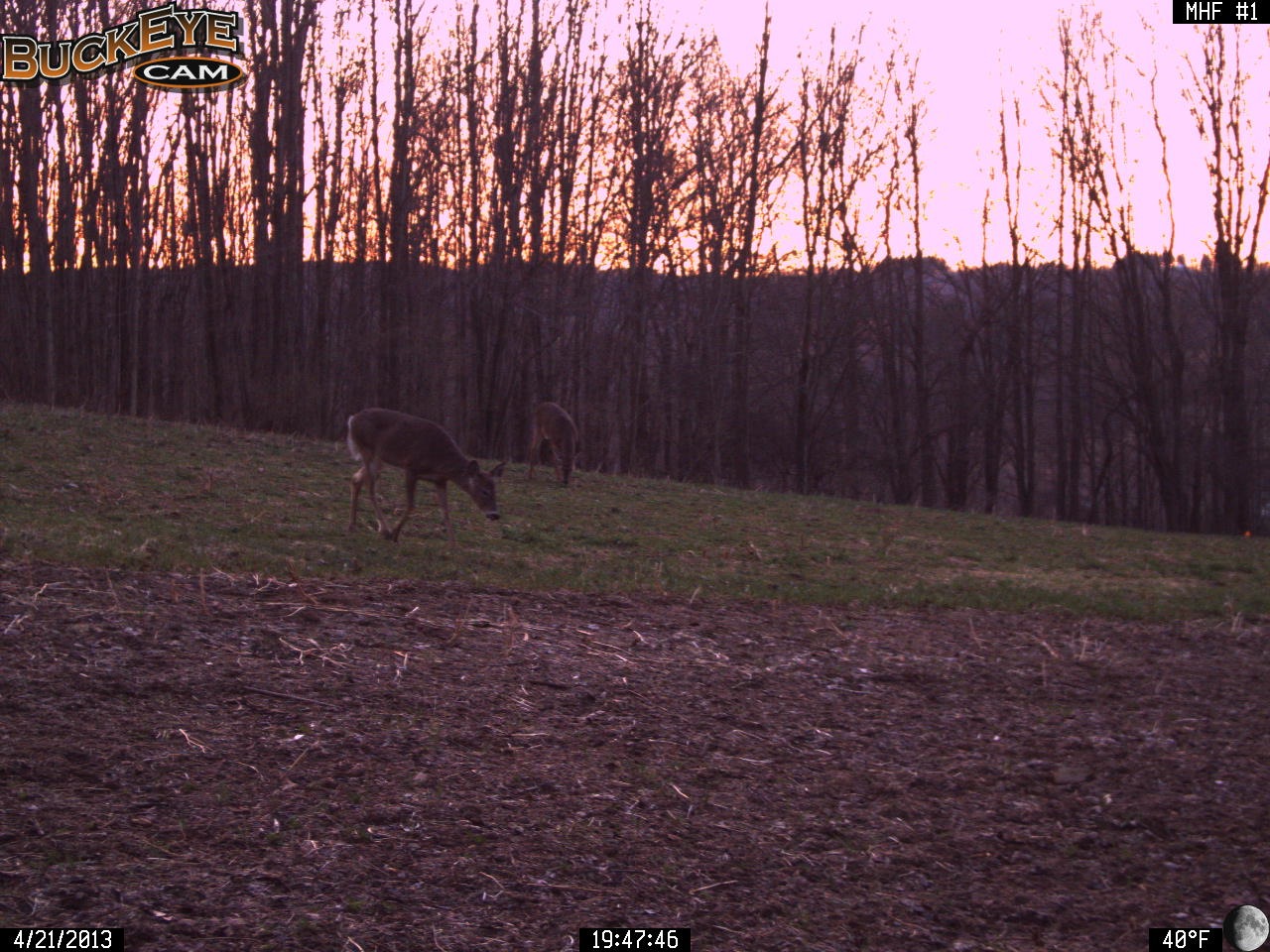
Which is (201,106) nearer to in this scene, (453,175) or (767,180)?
(453,175)

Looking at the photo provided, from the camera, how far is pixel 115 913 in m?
3.53

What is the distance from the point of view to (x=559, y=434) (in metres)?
19.0

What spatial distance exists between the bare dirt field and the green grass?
1841 mm

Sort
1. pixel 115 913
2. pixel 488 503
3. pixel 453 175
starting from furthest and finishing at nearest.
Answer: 1. pixel 453 175
2. pixel 488 503
3. pixel 115 913

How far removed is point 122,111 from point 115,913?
2368 cm

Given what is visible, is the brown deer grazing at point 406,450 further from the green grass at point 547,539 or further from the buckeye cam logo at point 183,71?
the buckeye cam logo at point 183,71

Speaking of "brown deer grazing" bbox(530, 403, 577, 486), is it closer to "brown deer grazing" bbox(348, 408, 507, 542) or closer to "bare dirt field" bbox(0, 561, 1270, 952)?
"brown deer grazing" bbox(348, 408, 507, 542)

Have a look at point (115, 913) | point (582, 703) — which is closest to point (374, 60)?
point (582, 703)

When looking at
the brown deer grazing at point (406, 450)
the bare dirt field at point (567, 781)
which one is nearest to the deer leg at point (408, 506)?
the brown deer grazing at point (406, 450)

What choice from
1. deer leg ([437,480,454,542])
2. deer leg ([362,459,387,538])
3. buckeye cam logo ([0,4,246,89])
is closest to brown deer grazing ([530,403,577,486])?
deer leg ([437,480,454,542])

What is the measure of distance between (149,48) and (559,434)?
7.83m

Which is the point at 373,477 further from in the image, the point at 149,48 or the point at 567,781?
the point at 567,781

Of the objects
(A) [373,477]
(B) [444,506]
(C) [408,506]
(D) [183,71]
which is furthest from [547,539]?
(D) [183,71]

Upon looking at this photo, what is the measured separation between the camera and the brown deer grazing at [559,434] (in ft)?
61.0
